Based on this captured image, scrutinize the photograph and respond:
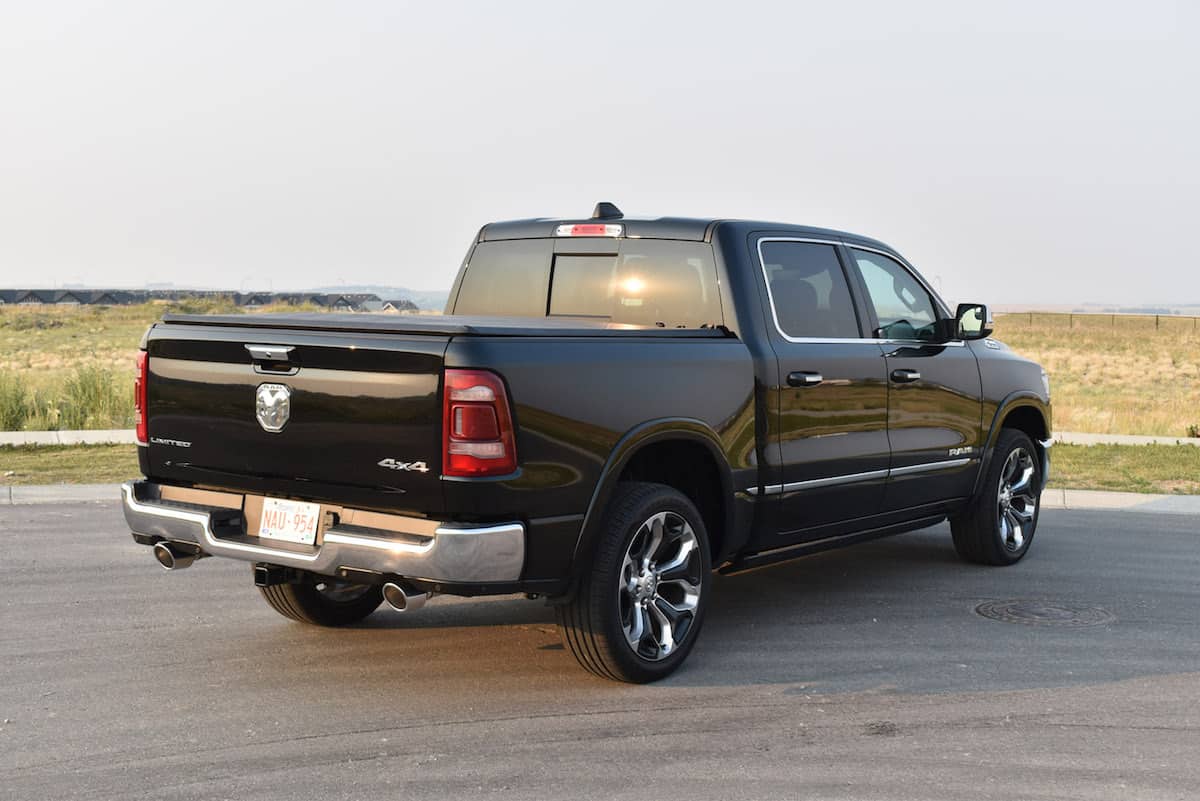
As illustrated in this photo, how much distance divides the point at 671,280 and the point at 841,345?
104 cm

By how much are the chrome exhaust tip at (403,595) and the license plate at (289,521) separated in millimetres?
429

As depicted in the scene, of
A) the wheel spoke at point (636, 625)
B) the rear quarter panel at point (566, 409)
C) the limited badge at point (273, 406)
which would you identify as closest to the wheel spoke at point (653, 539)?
the wheel spoke at point (636, 625)

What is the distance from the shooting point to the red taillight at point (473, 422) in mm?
5090

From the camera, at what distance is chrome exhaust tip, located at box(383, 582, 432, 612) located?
524 centimetres

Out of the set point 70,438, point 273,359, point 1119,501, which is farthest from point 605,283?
point 70,438

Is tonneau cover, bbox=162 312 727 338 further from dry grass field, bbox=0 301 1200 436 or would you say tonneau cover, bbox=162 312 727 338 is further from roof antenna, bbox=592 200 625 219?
dry grass field, bbox=0 301 1200 436

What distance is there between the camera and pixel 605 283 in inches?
275

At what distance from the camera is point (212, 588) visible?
26.1ft

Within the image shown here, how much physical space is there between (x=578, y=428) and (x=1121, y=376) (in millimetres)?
37979

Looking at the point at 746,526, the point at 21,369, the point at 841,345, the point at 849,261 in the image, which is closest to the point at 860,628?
the point at 746,526

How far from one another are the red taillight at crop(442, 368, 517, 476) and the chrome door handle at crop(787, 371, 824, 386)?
2.00 meters

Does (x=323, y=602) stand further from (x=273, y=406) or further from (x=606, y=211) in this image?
(x=606, y=211)

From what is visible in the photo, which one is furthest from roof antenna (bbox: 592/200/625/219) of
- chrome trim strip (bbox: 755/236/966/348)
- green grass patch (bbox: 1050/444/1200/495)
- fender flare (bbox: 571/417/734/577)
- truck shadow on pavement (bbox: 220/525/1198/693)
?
green grass patch (bbox: 1050/444/1200/495)

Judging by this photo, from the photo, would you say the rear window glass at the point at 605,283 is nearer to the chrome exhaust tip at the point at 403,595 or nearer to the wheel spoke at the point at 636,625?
the wheel spoke at the point at 636,625
